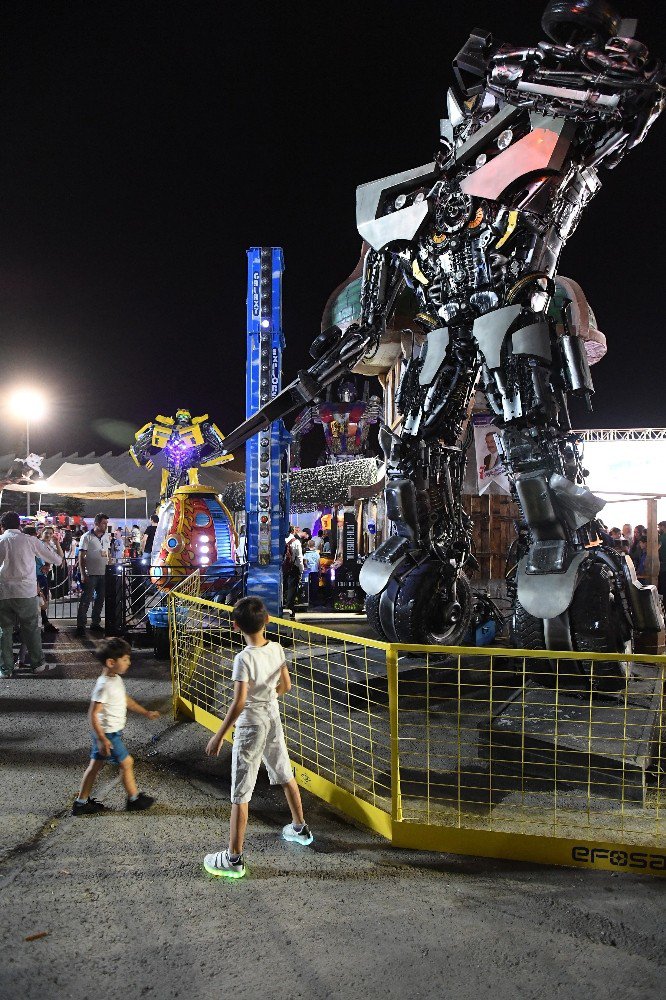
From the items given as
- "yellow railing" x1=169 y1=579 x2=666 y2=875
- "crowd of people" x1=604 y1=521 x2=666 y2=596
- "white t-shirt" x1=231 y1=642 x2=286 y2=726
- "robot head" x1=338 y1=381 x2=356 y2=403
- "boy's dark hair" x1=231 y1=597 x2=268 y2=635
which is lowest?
"yellow railing" x1=169 y1=579 x2=666 y2=875

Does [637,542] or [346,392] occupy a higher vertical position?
[346,392]

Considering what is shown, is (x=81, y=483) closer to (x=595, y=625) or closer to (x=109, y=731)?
(x=109, y=731)

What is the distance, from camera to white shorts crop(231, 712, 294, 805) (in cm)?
323

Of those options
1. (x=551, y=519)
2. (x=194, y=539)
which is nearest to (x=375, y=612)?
(x=551, y=519)

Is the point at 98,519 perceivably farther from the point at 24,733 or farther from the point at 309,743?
the point at 309,743

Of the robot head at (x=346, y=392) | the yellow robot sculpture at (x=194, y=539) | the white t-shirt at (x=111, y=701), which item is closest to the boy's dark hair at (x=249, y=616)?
the white t-shirt at (x=111, y=701)

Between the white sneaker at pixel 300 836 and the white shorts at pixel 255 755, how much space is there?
0.27 m

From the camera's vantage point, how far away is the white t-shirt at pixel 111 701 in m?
3.93

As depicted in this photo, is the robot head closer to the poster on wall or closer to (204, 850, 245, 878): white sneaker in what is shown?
the poster on wall

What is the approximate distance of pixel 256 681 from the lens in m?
3.35

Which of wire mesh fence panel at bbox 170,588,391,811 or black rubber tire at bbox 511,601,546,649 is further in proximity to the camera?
black rubber tire at bbox 511,601,546,649

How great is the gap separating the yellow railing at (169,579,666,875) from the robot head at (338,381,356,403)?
18.1 m

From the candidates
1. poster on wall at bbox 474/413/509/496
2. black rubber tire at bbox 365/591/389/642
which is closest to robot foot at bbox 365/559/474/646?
black rubber tire at bbox 365/591/389/642

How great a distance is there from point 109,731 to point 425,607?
288 centimetres
